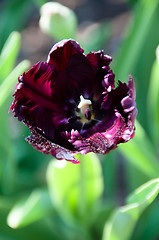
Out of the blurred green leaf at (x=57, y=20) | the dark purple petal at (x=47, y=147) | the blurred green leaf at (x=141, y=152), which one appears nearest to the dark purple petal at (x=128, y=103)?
the dark purple petal at (x=47, y=147)

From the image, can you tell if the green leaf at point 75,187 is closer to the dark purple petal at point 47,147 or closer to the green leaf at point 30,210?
the green leaf at point 30,210

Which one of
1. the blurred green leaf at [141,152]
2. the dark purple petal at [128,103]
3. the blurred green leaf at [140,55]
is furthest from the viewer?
the blurred green leaf at [140,55]

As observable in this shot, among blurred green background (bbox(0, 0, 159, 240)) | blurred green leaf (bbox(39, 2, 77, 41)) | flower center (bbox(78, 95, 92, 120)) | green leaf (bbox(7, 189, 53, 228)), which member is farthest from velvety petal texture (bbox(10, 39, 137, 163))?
green leaf (bbox(7, 189, 53, 228))

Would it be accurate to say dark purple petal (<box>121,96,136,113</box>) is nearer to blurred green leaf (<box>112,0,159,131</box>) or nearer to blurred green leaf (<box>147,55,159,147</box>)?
blurred green leaf (<box>147,55,159,147</box>)

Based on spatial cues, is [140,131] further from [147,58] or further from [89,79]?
[147,58]

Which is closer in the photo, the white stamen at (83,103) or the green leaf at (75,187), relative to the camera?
the white stamen at (83,103)
